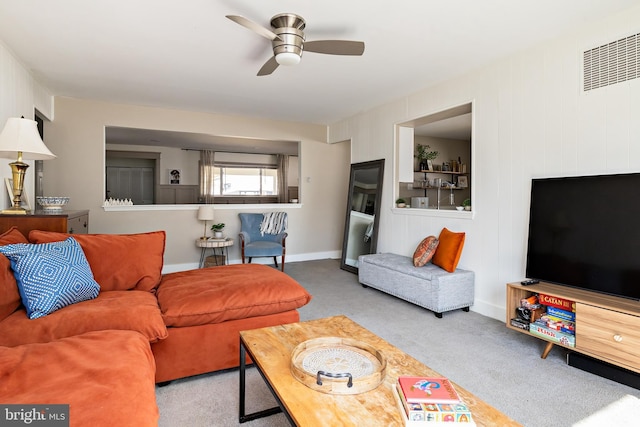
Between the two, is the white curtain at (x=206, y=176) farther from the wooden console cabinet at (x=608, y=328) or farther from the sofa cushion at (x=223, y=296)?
the wooden console cabinet at (x=608, y=328)

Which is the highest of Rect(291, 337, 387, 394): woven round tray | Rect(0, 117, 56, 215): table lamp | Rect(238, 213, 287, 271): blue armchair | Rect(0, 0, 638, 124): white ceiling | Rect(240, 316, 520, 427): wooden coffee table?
Rect(0, 0, 638, 124): white ceiling

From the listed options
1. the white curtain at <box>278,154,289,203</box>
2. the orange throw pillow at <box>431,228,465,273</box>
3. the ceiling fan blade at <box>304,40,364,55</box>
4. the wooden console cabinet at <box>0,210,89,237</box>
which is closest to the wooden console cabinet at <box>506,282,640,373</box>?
the orange throw pillow at <box>431,228,465,273</box>

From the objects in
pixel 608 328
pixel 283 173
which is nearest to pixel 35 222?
pixel 608 328

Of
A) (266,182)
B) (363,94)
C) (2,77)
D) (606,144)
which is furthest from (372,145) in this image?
(266,182)

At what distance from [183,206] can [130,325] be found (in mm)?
3783

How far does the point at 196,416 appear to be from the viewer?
70.5 inches

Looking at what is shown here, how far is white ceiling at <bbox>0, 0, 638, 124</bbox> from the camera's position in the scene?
2398mm

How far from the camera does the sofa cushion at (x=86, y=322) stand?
165 centimetres

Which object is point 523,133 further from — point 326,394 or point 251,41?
point 326,394

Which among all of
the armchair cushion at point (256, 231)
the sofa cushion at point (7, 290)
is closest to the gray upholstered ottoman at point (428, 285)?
the armchair cushion at point (256, 231)

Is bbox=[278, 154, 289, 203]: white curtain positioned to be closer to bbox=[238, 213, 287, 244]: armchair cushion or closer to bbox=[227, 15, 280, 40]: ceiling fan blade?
bbox=[238, 213, 287, 244]: armchair cushion

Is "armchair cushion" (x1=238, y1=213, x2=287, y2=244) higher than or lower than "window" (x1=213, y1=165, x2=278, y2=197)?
lower

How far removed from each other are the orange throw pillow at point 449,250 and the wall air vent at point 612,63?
163cm

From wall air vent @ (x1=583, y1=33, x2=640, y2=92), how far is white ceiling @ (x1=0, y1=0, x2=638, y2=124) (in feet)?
0.77
